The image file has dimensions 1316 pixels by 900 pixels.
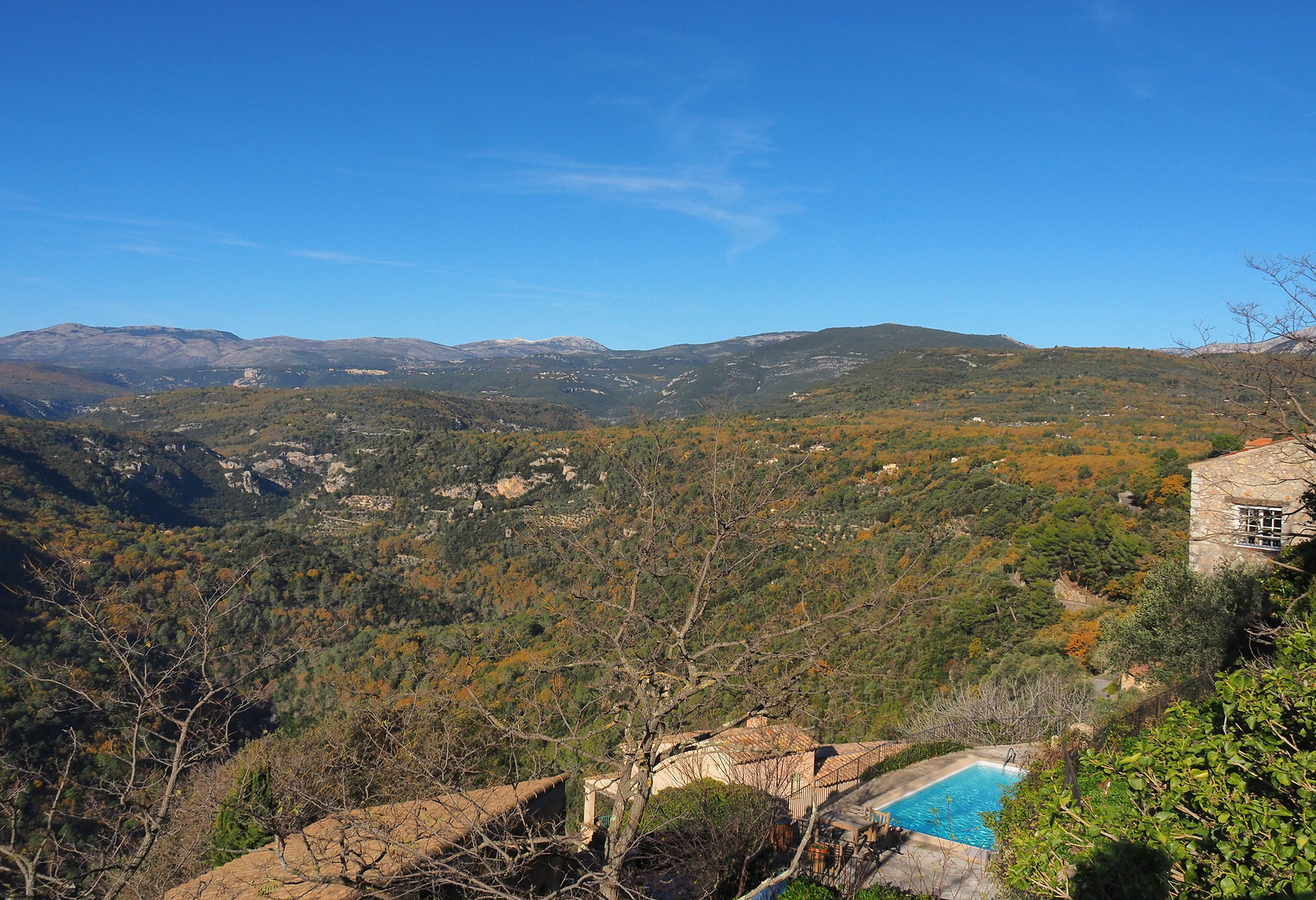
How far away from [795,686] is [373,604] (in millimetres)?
30112

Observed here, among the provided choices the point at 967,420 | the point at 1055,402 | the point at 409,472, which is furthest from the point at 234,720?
the point at 1055,402

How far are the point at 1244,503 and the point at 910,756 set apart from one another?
7675 mm

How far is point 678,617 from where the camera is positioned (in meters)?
6.06

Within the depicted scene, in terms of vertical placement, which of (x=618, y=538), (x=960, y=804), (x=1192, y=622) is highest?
(x=618, y=538)

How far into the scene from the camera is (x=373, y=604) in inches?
1243

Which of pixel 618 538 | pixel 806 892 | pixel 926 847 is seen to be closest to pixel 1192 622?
pixel 926 847

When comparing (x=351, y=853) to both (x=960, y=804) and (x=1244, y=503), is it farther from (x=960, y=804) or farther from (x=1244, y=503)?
(x=1244, y=503)

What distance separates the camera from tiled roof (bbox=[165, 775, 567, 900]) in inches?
172

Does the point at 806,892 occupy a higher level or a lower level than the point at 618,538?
lower

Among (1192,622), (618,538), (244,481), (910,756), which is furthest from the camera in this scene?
(244,481)

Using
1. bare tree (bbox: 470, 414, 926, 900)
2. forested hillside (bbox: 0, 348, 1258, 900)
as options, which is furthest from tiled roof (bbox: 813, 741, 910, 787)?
bare tree (bbox: 470, 414, 926, 900)

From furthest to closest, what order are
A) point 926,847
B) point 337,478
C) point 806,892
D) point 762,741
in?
1. point 337,478
2. point 926,847
3. point 762,741
4. point 806,892

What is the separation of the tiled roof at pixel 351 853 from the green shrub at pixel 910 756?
723 centimetres

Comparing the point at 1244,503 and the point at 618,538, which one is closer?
the point at 618,538
